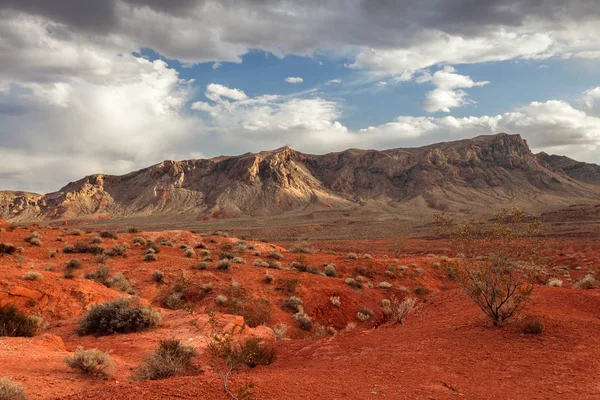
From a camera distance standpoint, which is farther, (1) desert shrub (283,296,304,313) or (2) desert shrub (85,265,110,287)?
(2) desert shrub (85,265,110,287)

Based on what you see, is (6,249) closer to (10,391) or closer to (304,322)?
(304,322)

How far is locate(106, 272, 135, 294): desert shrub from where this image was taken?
16141 millimetres

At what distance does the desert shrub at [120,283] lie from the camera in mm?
16141

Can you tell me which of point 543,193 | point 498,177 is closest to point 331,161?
point 498,177

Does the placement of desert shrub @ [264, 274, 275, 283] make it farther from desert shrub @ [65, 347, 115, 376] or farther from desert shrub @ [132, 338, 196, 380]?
desert shrub @ [65, 347, 115, 376]

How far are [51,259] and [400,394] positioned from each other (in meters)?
20.5

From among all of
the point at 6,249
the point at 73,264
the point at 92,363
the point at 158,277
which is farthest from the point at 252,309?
the point at 6,249

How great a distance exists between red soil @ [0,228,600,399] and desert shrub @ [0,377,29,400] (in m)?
0.39

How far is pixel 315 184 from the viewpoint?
154375 mm

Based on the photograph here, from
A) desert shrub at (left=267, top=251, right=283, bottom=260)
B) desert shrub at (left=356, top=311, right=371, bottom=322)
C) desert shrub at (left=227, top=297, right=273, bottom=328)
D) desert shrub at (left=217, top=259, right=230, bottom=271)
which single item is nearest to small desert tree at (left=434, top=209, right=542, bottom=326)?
desert shrub at (left=356, top=311, right=371, bottom=322)

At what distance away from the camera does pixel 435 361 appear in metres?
7.96

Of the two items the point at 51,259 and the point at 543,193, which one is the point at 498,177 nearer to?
the point at 543,193

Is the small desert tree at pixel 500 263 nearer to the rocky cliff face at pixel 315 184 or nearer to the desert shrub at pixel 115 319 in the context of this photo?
the desert shrub at pixel 115 319

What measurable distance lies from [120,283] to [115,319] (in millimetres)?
6035
